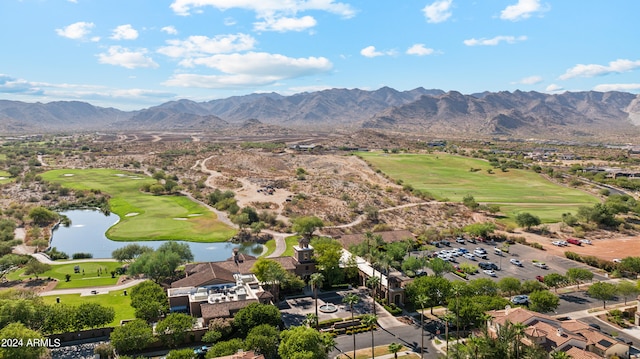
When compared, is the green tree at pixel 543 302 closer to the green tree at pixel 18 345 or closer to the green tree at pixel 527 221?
the green tree at pixel 527 221

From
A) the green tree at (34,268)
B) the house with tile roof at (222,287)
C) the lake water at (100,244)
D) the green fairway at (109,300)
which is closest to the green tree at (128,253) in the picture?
the lake water at (100,244)

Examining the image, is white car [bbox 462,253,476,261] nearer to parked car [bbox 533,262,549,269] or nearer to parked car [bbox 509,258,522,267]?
parked car [bbox 509,258,522,267]

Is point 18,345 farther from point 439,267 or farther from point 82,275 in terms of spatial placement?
point 439,267

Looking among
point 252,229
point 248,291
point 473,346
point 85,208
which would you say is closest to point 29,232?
point 85,208

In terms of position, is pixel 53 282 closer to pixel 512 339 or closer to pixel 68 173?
pixel 512 339

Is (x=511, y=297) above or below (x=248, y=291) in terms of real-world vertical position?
below

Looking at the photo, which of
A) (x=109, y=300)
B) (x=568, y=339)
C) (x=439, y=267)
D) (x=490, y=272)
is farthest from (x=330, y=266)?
(x=568, y=339)

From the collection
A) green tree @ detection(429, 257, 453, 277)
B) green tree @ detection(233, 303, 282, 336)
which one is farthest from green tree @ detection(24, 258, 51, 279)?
green tree @ detection(429, 257, 453, 277)
